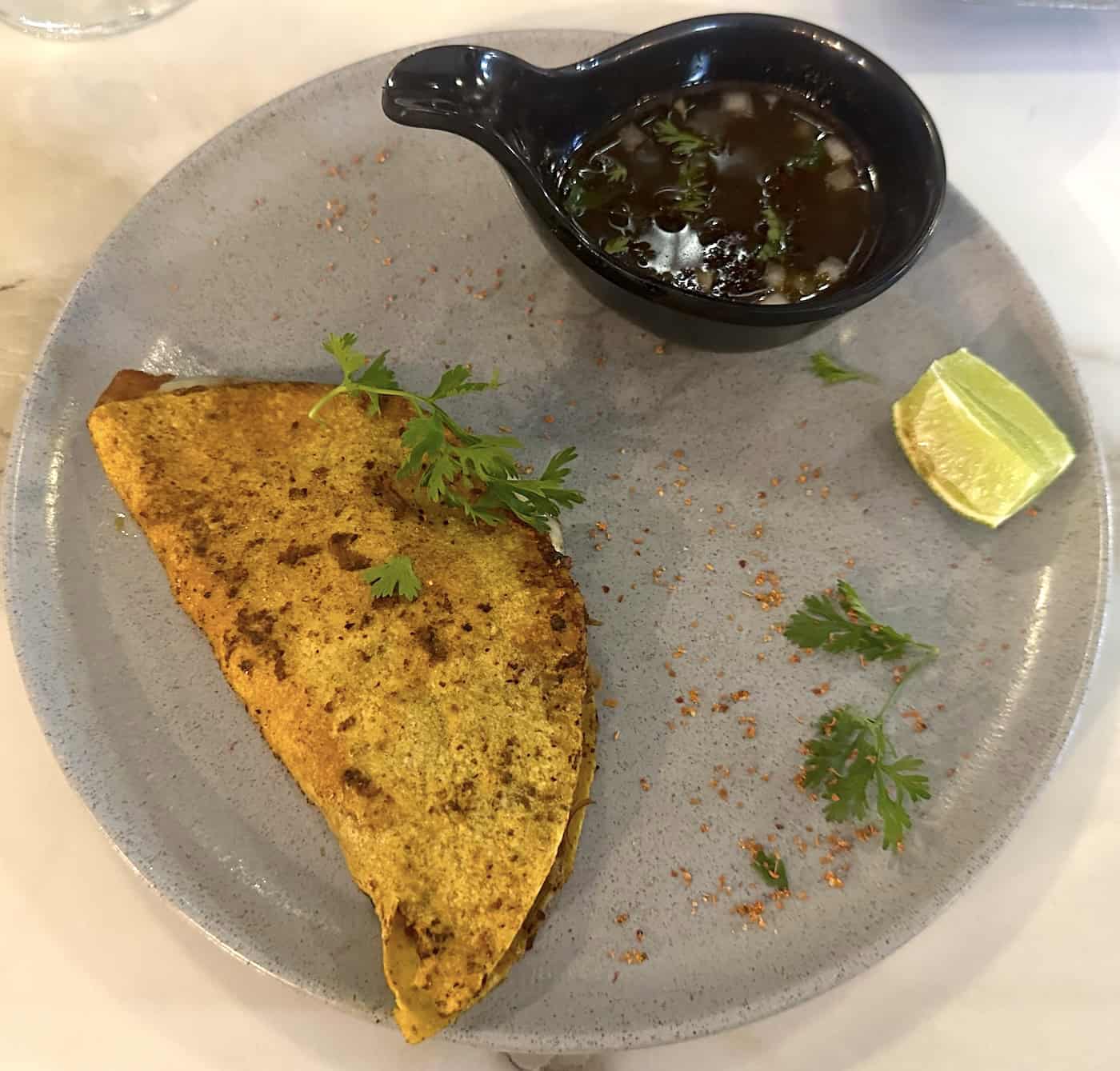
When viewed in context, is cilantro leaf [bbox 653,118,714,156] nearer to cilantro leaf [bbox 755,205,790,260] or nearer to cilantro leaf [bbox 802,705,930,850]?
cilantro leaf [bbox 755,205,790,260]

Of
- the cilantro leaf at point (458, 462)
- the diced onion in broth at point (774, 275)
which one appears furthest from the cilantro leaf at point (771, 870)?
the diced onion in broth at point (774, 275)

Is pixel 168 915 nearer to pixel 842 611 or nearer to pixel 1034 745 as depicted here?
pixel 842 611

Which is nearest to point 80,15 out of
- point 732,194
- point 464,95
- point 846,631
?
point 464,95

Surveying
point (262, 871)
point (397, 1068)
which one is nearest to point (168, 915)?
point (262, 871)

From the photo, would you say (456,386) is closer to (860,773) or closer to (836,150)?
(836,150)

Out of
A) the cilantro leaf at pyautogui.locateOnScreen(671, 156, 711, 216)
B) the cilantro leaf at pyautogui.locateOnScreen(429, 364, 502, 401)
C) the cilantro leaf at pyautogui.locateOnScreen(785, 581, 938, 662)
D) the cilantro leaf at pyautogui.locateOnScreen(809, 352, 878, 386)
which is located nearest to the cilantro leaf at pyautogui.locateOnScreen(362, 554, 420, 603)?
the cilantro leaf at pyautogui.locateOnScreen(429, 364, 502, 401)

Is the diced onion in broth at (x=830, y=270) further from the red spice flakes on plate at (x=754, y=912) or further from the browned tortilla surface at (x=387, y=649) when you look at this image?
the red spice flakes on plate at (x=754, y=912)
